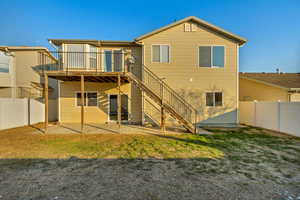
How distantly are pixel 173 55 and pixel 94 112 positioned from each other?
Result: 24.0ft

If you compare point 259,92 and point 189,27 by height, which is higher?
point 189,27

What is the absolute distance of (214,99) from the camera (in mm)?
9898

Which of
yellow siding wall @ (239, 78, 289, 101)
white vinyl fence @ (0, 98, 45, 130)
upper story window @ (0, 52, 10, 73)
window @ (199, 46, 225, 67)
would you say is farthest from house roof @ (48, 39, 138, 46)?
yellow siding wall @ (239, 78, 289, 101)

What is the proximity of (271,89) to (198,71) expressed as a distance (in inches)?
274

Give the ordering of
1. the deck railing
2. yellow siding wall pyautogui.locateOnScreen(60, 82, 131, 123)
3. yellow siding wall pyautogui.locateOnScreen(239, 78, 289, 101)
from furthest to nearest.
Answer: yellow siding wall pyautogui.locateOnScreen(239, 78, 289, 101)
yellow siding wall pyautogui.locateOnScreen(60, 82, 131, 123)
the deck railing

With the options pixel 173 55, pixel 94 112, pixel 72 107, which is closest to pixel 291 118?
pixel 173 55

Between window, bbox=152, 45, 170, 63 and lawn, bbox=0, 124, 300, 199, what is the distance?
19.7ft

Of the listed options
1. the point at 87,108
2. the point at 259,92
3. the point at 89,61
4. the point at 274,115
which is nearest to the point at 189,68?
the point at 274,115

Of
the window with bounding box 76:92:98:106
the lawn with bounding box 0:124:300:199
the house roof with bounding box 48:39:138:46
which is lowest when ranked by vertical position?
the lawn with bounding box 0:124:300:199

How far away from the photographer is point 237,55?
32.2 feet

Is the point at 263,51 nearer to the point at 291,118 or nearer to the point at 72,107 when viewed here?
the point at 291,118

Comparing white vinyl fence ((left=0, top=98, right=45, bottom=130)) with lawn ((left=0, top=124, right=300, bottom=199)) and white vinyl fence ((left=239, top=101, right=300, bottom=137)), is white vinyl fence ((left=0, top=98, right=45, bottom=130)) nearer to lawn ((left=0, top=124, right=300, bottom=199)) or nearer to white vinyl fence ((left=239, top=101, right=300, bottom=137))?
lawn ((left=0, top=124, right=300, bottom=199))

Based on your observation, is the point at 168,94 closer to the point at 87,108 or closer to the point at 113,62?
the point at 113,62

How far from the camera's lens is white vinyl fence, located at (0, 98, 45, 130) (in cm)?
864
